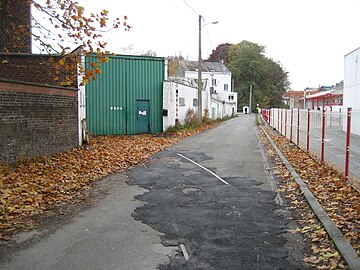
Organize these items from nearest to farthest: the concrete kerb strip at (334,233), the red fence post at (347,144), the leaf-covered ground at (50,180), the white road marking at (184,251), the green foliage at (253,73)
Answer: the concrete kerb strip at (334,233) → the white road marking at (184,251) → the leaf-covered ground at (50,180) → the red fence post at (347,144) → the green foliage at (253,73)

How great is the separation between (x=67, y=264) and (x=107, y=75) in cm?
1906

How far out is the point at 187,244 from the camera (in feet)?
16.0

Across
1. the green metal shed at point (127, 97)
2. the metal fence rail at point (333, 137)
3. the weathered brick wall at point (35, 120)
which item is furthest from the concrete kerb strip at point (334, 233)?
the green metal shed at point (127, 97)

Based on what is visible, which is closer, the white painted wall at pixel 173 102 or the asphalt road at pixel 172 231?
the asphalt road at pixel 172 231

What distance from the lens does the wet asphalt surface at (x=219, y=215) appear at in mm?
4445

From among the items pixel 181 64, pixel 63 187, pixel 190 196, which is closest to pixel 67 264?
pixel 190 196

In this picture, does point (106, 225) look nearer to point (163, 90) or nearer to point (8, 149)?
point (8, 149)

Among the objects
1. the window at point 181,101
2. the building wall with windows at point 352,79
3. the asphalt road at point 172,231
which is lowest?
the asphalt road at point 172,231

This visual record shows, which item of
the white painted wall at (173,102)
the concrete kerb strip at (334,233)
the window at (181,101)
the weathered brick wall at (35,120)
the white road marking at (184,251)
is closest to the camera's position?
the concrete kerb strip at (334,233)

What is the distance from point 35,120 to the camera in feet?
38.0

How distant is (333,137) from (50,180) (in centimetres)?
728

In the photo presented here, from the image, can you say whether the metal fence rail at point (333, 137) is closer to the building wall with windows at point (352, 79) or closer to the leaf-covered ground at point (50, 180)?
the leaf-covered ground at point (50, 180)

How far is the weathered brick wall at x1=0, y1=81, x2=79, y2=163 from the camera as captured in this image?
10.1 metres

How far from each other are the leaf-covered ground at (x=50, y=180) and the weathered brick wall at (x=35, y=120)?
1.21 feet
